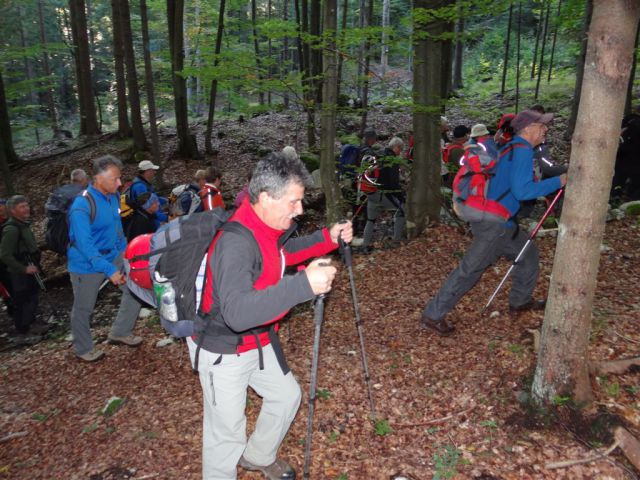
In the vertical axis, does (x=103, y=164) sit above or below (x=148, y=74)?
below

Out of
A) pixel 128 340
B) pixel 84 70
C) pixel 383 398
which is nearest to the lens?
pixel 383 398

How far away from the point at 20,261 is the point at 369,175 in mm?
6785

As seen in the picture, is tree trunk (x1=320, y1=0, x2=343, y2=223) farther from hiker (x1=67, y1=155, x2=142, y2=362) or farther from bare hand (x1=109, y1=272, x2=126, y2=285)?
bare hand (x1=109, y1=272, x2=126, y2=285)

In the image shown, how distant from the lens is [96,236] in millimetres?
5520

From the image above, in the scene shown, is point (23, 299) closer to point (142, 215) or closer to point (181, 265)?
point (142, 215)

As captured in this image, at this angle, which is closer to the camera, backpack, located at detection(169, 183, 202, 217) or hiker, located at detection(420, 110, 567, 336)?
hiker, located at detection(420, 110, 567, 336)

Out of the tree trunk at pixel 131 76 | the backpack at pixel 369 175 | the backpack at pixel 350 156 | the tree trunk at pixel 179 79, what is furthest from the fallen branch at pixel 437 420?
the tree trunk at pixel 131 76

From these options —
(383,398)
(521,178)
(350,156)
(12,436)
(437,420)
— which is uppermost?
(521,178)

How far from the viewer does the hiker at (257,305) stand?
2.48 m

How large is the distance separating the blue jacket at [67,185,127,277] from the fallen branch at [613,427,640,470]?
5.19 meters

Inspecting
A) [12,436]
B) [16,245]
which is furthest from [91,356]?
[16,245]

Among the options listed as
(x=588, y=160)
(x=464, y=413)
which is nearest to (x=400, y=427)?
(x=464, y=413)

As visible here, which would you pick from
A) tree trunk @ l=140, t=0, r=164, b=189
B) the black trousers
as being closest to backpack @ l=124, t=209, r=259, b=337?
the black trousers

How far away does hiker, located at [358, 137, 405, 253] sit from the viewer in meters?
9.23
